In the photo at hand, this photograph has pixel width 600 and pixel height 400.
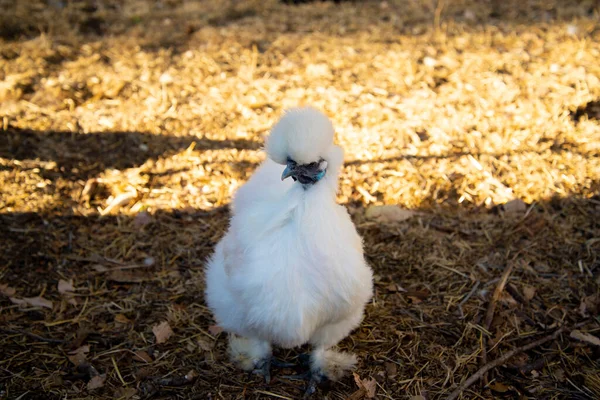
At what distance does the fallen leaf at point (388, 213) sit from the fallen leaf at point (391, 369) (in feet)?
4.07

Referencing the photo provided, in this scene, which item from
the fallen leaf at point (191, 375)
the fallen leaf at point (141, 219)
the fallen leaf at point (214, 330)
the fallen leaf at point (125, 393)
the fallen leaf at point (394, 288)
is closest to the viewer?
the fallen leaf at point (125, 393)

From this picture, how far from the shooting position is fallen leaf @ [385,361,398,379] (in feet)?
9.52

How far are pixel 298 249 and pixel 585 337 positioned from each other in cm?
195

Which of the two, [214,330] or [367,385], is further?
[214,330]

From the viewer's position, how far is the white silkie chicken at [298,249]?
221 centimetres

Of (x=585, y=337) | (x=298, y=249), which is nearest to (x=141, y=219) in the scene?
(x=298, y=249)

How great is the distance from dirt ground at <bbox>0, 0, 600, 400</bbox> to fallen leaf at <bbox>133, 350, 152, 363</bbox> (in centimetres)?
1

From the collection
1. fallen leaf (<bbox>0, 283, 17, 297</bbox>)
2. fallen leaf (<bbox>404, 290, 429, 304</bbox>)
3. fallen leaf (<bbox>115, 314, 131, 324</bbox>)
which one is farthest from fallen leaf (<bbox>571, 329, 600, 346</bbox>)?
fallen leaf (<bbox>0, 283, 17, 297</bbox>)

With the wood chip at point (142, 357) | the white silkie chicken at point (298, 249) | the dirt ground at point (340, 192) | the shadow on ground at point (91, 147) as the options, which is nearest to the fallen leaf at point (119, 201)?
the dirt ground at point (340, 192)

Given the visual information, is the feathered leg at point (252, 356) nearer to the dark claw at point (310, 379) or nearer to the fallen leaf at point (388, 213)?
the dark claw at point (310, 379)

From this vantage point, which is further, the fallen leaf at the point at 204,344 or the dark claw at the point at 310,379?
the fallen leaf at the point at 204,344

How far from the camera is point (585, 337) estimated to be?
3.04 m

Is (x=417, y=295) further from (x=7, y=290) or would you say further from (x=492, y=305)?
(x=7, y=290)

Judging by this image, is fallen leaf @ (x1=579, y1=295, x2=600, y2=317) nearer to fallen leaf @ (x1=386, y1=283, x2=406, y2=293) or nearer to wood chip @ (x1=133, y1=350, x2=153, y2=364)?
fallen leaf @ (x1=386, y1=283, x2=406, y2=293)
